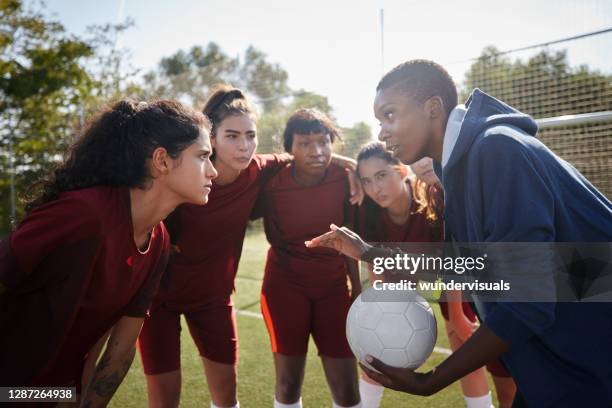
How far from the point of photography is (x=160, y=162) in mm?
2082


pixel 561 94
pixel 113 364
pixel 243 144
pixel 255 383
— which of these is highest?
pixel 561 94

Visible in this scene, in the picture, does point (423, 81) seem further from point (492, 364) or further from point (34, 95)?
point (34, 95)

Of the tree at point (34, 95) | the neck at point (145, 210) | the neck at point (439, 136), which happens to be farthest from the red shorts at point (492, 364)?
the tree at point (34, 95)

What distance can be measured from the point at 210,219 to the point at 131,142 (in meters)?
1.09

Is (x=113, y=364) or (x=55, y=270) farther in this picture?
(x=113, y=364)

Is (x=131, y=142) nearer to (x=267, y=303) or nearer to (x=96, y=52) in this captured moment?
(x=267, y=303)

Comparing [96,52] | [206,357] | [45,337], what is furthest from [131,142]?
[96,52]

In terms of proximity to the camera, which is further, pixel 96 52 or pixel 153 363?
pixel 96 52

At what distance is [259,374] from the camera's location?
438cm

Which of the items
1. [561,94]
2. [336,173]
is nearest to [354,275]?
[336,173]

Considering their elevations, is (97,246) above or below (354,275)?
above

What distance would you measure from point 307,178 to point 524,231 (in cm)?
213

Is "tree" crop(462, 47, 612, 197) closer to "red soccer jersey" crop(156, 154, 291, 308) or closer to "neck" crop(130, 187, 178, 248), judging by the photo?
"red soccer jersey" crop(156, 154, 291, 308)

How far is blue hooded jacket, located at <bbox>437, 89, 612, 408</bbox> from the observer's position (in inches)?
55.3
